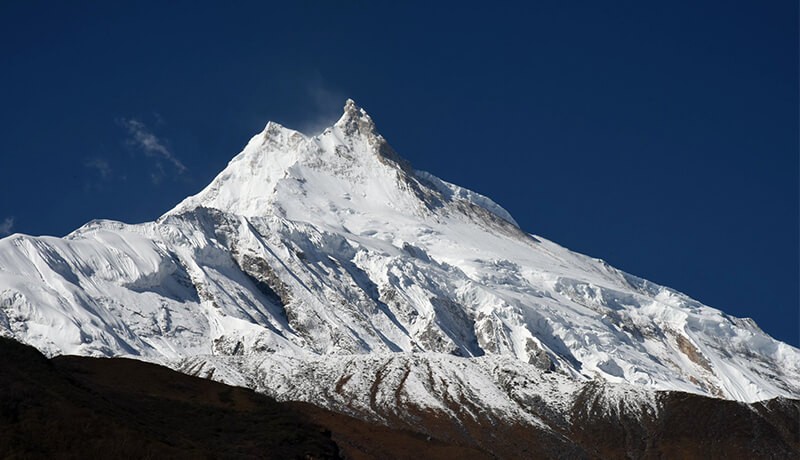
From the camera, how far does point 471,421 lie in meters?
176

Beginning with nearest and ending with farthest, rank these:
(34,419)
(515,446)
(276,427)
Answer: (34,419), (276,427), (515,446)

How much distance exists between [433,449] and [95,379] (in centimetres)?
3827

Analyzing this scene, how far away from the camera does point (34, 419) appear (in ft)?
233

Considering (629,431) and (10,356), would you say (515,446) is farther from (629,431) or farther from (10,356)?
(10,356)

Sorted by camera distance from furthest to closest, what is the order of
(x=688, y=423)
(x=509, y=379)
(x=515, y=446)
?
1. (x=509, y=379)
2. (x=688, y=423)
3. (x=515, y=446)

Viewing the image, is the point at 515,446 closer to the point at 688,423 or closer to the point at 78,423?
the point at 688,423

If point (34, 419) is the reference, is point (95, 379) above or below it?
above

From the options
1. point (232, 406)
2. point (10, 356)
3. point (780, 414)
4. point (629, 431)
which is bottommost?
point (10, 356)

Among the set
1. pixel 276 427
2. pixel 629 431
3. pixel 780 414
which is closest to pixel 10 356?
pixel 276 427

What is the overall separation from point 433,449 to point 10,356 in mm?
55504

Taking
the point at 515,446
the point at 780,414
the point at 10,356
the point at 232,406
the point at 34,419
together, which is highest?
the point at 780,414

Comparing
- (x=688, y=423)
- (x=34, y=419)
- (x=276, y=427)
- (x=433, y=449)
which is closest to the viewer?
(x=34, y=419)

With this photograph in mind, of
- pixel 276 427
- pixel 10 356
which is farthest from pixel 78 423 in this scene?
pixel 276 427

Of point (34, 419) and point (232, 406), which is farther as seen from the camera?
point (232, 406)
